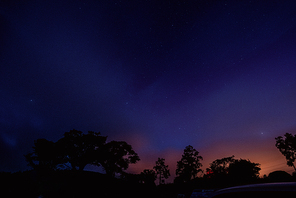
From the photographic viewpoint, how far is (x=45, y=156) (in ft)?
97.6

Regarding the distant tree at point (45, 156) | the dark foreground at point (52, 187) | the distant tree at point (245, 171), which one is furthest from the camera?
the distant tree at point (245, 171)

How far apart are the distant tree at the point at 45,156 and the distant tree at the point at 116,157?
8514 mm

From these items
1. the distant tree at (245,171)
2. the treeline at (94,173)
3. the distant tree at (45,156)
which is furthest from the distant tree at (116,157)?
the distant tree at (245,171)

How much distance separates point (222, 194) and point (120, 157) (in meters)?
35.4

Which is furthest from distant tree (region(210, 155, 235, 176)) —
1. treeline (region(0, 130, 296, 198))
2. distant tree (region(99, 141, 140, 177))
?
distant tree (region(99, 141, 140, 177))

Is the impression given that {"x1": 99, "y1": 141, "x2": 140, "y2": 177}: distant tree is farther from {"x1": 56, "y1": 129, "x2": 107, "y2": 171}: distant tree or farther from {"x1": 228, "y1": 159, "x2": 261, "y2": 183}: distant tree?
{"x1": 228, "y1": 159, "x2": 261, "y2": 183}: distant tree

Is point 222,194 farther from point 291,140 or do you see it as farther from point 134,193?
point 291,140

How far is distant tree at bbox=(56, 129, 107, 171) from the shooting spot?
29.5 m

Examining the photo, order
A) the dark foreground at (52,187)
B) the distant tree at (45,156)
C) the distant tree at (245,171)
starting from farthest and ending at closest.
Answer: the distant tree at (245,171), the distant tree at (45,156), the dark foreground at (52,187)

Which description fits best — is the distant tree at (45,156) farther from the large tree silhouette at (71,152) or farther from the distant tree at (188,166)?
the distant tree at (188,166)

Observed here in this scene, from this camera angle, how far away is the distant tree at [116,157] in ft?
108

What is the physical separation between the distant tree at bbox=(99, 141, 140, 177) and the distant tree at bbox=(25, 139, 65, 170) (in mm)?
8514

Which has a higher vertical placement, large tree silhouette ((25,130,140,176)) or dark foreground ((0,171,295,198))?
large tree silhouette ((25,130,140,176))

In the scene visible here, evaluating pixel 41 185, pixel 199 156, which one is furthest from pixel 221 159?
pixel 41 185
